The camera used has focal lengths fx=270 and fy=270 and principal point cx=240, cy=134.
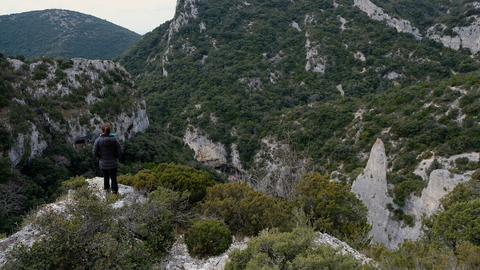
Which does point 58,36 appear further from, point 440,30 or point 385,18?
point 440,30

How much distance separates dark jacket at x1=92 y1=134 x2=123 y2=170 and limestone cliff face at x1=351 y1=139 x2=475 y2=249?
13615 mm

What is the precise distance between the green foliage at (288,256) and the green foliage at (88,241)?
1.61m

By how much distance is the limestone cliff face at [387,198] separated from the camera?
14391mm

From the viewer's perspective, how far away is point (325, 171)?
28.5m

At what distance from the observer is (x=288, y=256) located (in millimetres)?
4578

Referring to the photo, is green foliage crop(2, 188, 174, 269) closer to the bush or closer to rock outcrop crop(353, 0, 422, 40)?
the bush

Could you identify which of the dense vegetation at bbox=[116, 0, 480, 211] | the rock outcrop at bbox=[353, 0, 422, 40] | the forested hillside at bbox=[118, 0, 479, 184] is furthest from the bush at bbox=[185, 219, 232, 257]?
the rock outcrop at bbox=[353, 0, 422, 40]

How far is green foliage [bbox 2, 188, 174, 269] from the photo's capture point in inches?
151

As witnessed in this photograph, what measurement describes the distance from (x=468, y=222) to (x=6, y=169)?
2398cm

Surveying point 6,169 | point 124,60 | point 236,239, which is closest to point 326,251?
point 236,239

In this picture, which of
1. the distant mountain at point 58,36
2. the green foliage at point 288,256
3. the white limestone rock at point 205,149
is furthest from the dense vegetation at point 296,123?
the distant mountain at point 58,36

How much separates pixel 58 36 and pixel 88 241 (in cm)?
9632

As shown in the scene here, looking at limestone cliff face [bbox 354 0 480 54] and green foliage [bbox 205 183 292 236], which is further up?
limestone cliff face [bbox 354 0 480 54]

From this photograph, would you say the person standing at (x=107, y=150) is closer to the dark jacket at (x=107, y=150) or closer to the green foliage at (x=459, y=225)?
the dark jacket at (x=107, y=150)
